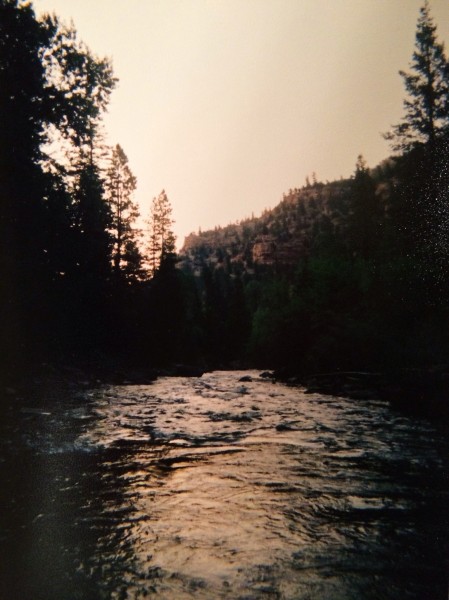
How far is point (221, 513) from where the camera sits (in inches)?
172

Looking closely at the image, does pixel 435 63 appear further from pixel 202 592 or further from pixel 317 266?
pixel 202 592

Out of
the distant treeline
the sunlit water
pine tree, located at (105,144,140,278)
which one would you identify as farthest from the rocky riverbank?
pine tree, located at (105,144,140,278)

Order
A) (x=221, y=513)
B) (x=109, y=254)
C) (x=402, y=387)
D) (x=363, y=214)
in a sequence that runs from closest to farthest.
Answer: (x=221, y=513) → (x=402, y=387) → (x=109, y=254) → (x=363, y=214)

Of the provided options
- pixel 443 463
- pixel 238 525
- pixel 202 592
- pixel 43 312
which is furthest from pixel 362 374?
pixel 202 592

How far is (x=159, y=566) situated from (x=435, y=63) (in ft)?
84.5

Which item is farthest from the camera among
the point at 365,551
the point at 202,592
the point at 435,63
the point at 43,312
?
the point at 435,63

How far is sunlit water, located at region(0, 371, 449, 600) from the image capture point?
305 centimetres

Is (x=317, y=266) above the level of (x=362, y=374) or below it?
above

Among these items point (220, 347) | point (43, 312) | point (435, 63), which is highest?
point (435, 63)

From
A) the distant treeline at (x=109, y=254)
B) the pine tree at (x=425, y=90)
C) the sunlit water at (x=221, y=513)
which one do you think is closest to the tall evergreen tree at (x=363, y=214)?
the distant treeline at (x=109, y=254)

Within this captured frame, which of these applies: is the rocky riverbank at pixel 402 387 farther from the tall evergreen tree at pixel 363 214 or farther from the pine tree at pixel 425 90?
the tall evergreen tree at pixel 363 214

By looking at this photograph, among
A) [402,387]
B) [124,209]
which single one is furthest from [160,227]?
[402,387]

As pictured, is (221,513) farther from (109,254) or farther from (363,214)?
(363,214)

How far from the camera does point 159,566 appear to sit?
129 inches
